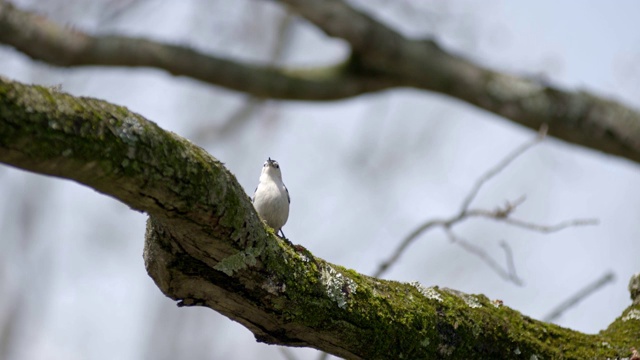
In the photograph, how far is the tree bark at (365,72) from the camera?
21.9 feet

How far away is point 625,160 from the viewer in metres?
6.89

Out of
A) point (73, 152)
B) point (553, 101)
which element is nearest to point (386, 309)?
point (73, 152)

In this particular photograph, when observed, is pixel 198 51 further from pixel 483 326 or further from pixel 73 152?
pixel 73 152

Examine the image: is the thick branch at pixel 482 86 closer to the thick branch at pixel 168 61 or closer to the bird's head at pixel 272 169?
the thick branch at pixel 168 61

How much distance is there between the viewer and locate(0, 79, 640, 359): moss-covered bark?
2076 millimetres

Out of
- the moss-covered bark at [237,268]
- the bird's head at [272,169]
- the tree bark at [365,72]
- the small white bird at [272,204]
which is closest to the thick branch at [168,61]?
the tree bark at [365,72]

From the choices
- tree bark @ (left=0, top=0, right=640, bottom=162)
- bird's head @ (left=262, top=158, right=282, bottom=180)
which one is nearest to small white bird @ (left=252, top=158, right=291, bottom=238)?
bird's head @ (left=262, top=158, right=282, bottom=180)

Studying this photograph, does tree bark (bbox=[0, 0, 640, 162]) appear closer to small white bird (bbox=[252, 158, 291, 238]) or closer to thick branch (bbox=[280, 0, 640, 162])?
thick branch (bbox=[280, 0, 640, 162])

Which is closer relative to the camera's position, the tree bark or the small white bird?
the small white bird

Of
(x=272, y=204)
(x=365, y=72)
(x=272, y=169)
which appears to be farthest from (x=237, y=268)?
(x=365, y=72)

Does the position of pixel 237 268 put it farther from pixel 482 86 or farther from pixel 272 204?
pixel 482 86

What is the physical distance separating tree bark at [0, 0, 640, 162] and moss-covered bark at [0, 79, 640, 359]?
11.1 ft

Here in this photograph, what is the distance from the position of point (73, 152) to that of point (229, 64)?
5.26m

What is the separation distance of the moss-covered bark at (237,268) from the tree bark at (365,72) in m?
3.39
